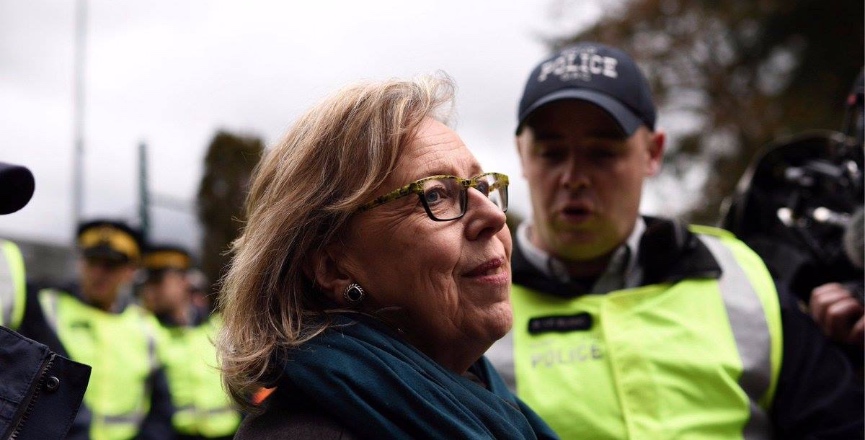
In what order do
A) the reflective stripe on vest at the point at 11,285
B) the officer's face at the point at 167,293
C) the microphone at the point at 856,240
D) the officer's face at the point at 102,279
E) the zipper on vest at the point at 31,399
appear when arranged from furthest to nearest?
the officer's face at the point at 167,293 → the officer's face at the point at 102,279 → the reflective stripe on vest at the point at 11,285 → the microphone at the point at 856,240 → the zipper on vest at the point at 31,399

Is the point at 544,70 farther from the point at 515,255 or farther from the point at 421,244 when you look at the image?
the point at 421,244

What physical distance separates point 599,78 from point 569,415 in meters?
1.08

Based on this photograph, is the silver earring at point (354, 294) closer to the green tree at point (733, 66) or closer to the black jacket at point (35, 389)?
the black jacket at point (35, 389)

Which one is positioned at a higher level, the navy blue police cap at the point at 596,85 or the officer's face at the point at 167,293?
the navy blue police cap at the point at 596,85

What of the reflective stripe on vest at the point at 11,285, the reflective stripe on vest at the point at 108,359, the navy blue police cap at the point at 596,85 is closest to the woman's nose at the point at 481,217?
the navy blue police cap at the point at 596,85

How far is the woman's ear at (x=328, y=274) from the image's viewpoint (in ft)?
6.65

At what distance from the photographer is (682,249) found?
281cm

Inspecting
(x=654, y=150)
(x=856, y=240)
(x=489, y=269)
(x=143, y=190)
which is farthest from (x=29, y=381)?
(x=143, y=190)

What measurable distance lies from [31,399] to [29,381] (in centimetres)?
3

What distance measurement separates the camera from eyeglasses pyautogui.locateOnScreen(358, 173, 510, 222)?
1.98 metres

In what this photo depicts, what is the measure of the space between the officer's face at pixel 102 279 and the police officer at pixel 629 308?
3.94m

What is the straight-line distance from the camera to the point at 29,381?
1654mm

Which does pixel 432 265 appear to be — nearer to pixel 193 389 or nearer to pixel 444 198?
pixel 444 198

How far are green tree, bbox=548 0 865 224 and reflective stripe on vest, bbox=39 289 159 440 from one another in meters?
10.3
